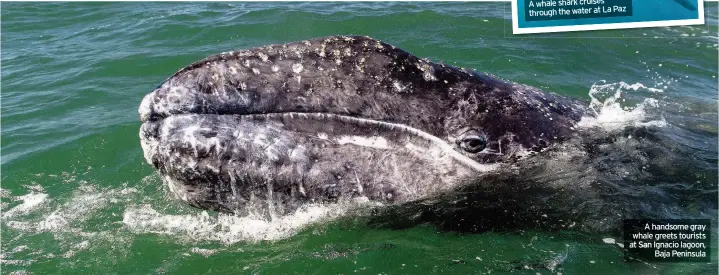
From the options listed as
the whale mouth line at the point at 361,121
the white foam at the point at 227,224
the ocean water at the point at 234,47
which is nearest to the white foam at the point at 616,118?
the ocean water at the point at 234,47

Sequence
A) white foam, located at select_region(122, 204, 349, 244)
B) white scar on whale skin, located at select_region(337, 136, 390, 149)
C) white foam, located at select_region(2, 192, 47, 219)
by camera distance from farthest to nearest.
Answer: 1. white foam, located at select_region(2, 192, 47, 219)
2. white foam, located at select_region(122, 204, 349, 244)
3. white scar on whale skin, located at select_region(337, 136, 390, 149)

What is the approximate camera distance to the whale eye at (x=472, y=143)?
5.01 meters

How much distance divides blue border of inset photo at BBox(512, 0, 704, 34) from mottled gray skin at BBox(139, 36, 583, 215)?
620 centimetres

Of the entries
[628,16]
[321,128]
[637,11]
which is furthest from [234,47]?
[321,128]

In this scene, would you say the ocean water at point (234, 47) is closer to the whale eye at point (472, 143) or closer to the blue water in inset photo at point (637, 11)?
the whale eye at point (472, 143)

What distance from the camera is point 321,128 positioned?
4.93 m

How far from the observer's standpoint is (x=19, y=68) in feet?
43.9

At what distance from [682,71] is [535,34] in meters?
3.33

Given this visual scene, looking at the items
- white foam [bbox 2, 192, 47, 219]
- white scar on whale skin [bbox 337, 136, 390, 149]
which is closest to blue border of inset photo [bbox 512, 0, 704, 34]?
white scar on whale skin [bbox 337, 136, 390, 149]

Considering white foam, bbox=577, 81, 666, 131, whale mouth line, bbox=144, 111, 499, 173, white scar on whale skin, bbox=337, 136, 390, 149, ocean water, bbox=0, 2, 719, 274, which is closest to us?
whale mouth line, bbox=144, 111, 499, 173

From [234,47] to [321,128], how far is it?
10.2m

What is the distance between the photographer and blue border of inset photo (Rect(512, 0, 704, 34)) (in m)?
10.7

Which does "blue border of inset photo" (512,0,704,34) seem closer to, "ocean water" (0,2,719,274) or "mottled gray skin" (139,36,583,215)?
"ocean water" (0,2,719,274)

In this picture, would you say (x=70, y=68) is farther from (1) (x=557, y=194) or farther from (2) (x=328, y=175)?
(1) (x=557, y=194)
